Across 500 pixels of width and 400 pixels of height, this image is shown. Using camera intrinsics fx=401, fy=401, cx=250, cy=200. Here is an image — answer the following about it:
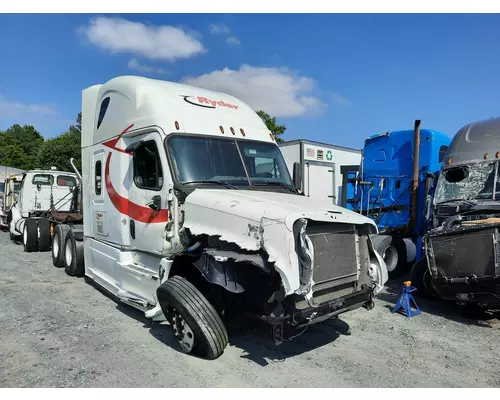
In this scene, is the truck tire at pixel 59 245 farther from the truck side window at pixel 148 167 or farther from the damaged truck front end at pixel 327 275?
the damaged truck front end at pixel 327 275

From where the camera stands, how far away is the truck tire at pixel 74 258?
27.9 feet

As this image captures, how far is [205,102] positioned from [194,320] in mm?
3330

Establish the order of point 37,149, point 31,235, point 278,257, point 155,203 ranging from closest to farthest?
point 278,257 < point 155,203 < point 31,235 < point 37,149

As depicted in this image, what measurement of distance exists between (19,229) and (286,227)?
1251 centimetres

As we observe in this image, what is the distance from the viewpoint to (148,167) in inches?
218

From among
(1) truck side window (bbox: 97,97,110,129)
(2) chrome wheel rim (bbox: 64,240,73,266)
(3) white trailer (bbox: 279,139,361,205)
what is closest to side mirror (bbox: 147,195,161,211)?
(1) truck side window (bbox: 97,97,110,129)

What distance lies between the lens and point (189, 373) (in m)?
4.07

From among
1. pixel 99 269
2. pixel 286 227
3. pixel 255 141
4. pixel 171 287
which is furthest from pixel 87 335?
pixel 255 141

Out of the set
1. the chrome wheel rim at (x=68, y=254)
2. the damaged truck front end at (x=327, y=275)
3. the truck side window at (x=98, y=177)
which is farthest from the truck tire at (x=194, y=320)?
the chrome wheel rim at (x=68, y=254)

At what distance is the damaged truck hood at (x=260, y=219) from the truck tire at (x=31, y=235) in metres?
9.18

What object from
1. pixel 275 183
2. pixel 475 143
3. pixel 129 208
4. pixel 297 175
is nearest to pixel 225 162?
pixel 275 183

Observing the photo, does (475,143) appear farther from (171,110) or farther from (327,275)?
(171,110)

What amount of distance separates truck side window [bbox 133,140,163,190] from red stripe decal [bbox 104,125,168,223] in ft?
1.08

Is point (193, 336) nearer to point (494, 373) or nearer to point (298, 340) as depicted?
point (298, 340)
